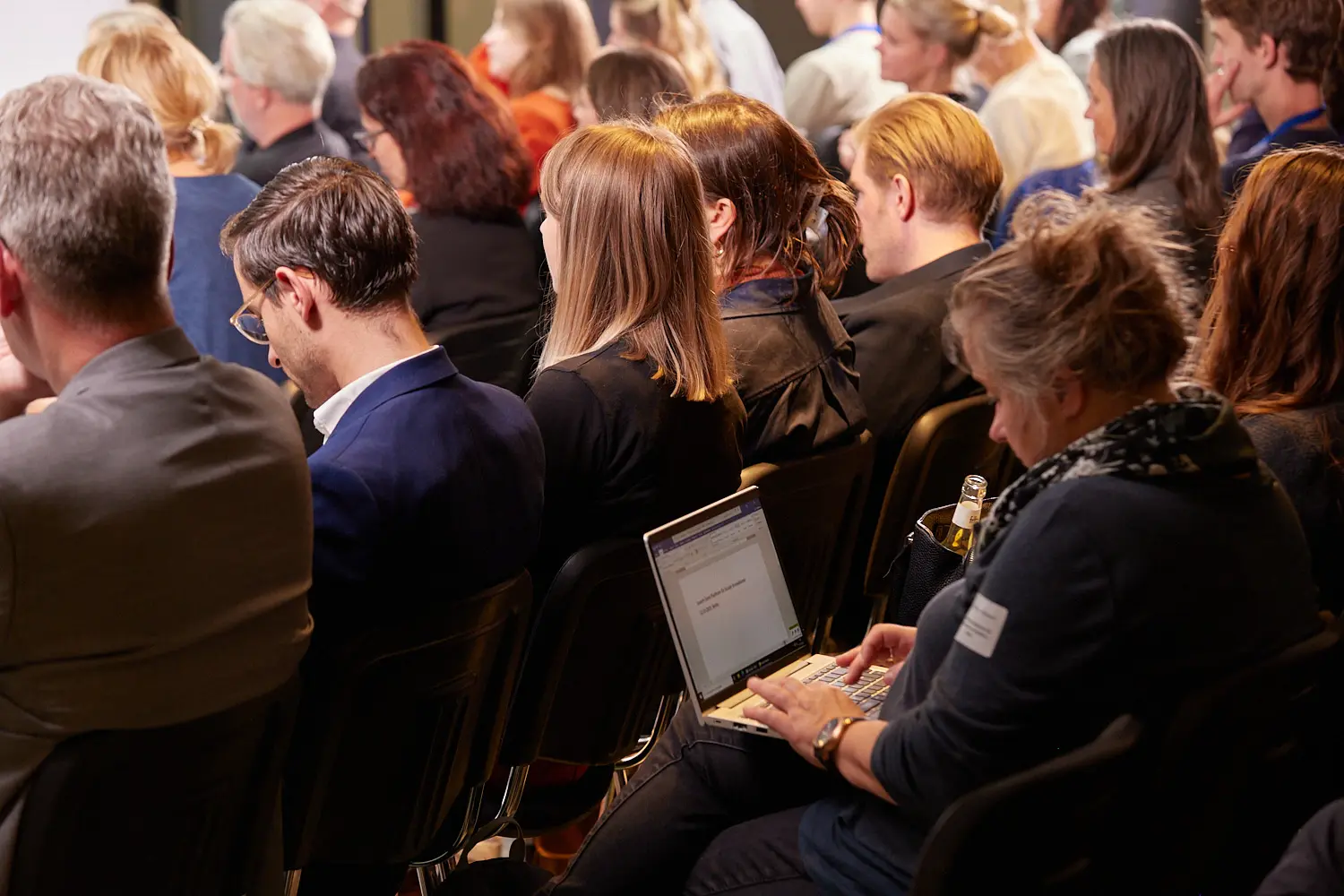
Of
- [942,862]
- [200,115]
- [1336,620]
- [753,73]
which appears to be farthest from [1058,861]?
[753,73]

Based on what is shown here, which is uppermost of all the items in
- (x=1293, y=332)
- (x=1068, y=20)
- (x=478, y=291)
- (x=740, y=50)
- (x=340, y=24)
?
(x=340, y=24)

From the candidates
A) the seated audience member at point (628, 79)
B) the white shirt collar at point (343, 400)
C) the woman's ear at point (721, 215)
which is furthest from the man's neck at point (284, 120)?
the white shirt collar at point (343, 400)

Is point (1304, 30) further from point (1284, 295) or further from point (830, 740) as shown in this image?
point (830, 740)

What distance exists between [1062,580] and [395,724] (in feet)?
2.61

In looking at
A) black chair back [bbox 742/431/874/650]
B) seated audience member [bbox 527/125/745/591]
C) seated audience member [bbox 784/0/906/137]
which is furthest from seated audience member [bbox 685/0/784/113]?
seated audience member [bbox 527/125/745/591]

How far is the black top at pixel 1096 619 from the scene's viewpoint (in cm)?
140

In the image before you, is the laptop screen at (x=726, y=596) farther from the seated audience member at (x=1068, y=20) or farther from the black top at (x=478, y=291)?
the seated audience member at (x=1068, y=20)

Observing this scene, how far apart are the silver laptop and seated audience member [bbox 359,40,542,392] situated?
7.37 feet

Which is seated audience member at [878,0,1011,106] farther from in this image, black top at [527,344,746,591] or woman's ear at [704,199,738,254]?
black top at [527,344,746,591]

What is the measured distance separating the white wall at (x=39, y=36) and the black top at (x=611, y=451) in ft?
12.2

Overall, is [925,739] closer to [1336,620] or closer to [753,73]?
[1336,620]

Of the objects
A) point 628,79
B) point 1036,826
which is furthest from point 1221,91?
point 1036,826

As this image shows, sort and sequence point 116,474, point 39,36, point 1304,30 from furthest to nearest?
1. point 39,36
2. point 1304,30
3. point 116,474

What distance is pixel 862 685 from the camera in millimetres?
1919
